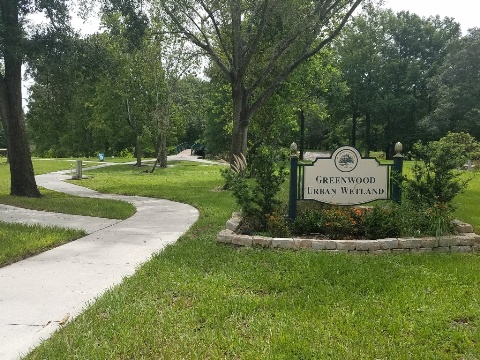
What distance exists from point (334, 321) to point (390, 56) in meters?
44.9

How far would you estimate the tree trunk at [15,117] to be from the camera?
32.6ft

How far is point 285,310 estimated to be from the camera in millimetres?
3455

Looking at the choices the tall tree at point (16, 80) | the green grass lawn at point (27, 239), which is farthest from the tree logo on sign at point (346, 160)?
the tall tree at point (16, 80)

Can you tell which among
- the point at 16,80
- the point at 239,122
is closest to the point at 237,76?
the point at 239,122

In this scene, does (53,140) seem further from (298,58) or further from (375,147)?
(298,58)

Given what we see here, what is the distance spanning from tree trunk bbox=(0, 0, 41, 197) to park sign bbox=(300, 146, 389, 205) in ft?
25.0

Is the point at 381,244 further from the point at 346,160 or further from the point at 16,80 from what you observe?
the point at 16,80

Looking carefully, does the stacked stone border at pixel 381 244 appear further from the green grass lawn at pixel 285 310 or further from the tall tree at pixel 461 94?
the tall tree at pixel 461 94

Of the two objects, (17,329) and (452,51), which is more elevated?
(452,51)

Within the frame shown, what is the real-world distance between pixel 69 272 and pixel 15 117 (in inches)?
313

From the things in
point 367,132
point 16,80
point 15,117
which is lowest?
point 15,117

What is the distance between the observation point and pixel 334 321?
3.24 m

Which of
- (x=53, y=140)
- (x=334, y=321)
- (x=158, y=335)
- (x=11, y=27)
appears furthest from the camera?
(x=53, y=140)

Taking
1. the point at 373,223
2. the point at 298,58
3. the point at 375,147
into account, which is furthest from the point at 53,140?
the point at 373,223
